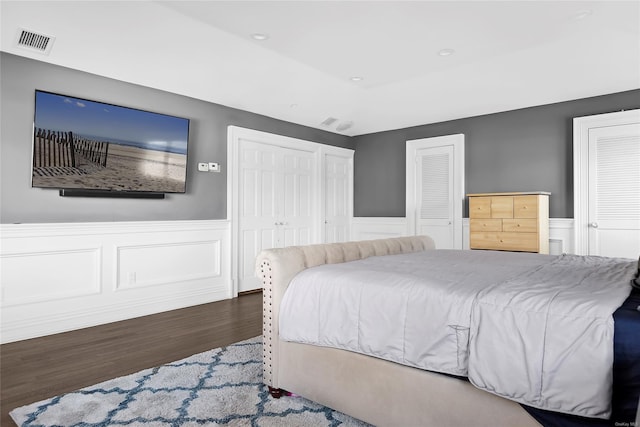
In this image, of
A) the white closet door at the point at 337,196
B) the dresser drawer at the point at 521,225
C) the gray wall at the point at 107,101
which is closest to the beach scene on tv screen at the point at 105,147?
the gray wall at the point at 107,101

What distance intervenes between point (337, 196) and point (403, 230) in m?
1.25

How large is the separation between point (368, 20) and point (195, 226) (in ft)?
9.42

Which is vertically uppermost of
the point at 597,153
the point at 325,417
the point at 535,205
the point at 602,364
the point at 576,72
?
the point at 576,72

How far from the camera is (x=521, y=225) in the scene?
461cm

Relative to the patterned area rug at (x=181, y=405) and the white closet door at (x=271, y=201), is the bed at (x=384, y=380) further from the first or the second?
the white closet door at (x=271, y=201)

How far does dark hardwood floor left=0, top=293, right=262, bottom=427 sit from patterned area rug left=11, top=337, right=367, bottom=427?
17 cm

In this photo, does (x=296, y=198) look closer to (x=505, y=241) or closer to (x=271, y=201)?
(x=271, y=201)

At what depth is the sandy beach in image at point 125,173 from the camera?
141 inches

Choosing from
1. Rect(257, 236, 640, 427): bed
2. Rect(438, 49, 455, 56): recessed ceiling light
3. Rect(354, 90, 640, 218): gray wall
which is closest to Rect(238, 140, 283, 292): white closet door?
Rect(354, 90, 640, 218): gray wall

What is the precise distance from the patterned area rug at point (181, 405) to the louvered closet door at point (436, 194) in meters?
3.89

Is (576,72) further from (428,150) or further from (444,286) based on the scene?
(444,286)

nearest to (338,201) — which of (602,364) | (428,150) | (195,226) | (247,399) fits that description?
(428,150)

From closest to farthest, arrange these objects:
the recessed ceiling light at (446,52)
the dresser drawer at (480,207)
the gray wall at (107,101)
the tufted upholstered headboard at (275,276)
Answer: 1. the tufted upholstered headboard at (275,276)
2. the gray wall at (107,101)
3. the recessed ceiling light at (446,52)
4. the dresser drawer at (480,207)

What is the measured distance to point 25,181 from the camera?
11.3ft
